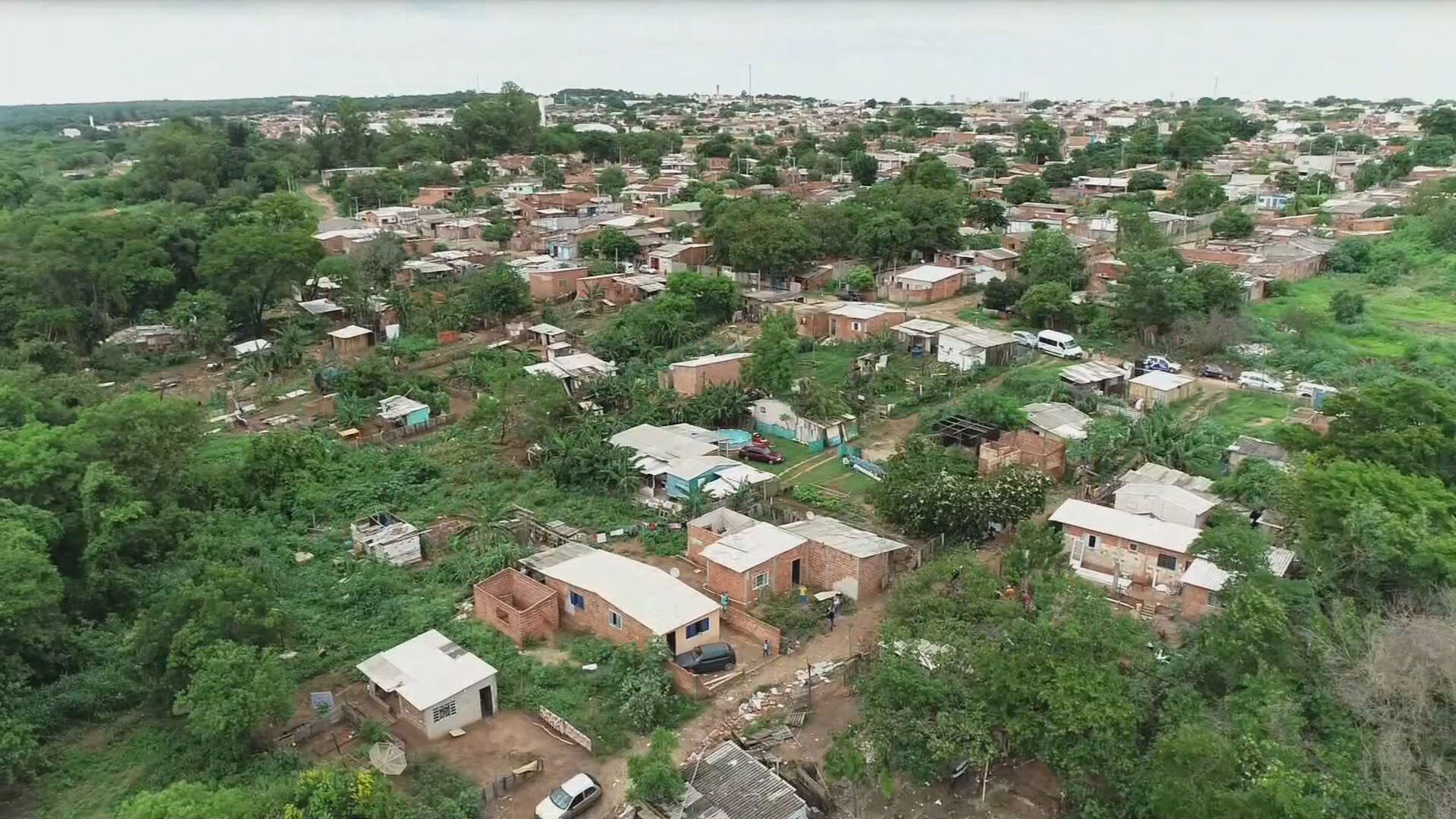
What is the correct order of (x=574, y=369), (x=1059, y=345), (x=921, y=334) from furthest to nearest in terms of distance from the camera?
(x=921, y=334), (x=1059, y=345), (x=574, y=369)

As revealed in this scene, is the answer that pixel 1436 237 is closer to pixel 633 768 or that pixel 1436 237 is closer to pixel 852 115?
Result: pixel 633 768

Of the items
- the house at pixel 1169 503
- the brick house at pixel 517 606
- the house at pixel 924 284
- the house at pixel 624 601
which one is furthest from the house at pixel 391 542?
the house at pixel 924 284

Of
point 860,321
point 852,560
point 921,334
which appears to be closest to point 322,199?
point 860,321

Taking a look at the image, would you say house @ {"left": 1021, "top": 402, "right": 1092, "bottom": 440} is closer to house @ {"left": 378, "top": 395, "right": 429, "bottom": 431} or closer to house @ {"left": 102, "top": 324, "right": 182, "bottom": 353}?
house @ {"left": 378, "top": 395, "right": 429, "bottom": 431}

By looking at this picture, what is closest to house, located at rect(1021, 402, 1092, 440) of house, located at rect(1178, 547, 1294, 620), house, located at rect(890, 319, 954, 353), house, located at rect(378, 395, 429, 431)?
house, located at rect(1178, 547, 1294, 620)

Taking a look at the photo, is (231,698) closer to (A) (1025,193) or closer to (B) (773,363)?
(B) (773,363)
